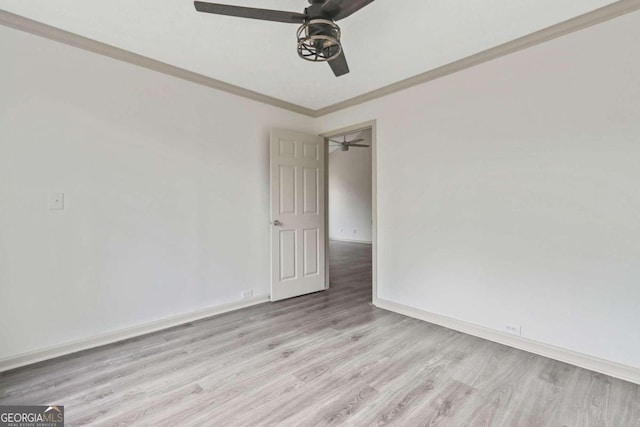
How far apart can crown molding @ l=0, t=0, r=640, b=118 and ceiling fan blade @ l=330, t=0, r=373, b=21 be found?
1587 millimetres

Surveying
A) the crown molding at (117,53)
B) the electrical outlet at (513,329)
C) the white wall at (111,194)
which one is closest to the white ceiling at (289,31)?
the crown molding at (117,53)

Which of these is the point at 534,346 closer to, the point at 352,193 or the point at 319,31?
the point at 319,31

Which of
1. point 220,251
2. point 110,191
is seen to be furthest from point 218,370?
point 110,191

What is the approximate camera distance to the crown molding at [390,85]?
2043 millimetres

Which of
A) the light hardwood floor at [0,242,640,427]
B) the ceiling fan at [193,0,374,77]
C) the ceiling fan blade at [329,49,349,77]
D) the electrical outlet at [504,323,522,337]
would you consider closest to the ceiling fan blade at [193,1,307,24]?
the ceiling fan at [193,0,374,77]

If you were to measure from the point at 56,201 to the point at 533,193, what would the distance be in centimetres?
382

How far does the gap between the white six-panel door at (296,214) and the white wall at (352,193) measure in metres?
5.00

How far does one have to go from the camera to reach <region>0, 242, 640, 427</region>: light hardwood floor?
163 cm

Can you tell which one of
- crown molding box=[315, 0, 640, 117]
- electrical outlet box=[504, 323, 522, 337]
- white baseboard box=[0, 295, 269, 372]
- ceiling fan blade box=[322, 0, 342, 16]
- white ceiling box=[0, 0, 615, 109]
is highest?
white ceiling box=[0, 0, 615, 109]

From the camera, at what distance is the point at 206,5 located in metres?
1.55

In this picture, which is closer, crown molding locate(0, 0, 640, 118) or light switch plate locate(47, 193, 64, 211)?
crown molding locate(0, 0, 640, 118)

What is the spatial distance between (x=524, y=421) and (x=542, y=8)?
8.69 ft

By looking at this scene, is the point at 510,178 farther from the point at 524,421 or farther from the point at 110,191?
the point at 110,191

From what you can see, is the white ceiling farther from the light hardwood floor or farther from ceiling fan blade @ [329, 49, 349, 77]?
the light hardwood floor
